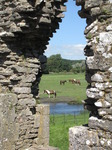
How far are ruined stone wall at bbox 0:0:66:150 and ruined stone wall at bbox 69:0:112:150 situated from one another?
14.0ft

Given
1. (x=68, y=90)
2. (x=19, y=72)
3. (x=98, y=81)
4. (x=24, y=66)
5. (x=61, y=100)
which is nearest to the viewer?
(x=98, y=81)

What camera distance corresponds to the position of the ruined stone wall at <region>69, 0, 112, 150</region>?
484cm

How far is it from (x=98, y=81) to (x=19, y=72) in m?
5.20

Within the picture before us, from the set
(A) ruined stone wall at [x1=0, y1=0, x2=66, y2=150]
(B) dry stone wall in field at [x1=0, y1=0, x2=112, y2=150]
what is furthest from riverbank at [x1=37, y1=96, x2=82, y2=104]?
(A) ruined stone wall at [x1=0, y1=0, x2=66, y2=150]

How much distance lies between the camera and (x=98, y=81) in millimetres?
4980

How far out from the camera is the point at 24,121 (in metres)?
9.91

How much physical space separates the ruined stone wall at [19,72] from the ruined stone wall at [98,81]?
4.28 metres

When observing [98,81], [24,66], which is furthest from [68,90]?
[98,81]

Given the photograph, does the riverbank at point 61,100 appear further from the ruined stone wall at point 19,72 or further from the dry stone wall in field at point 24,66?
the ruined stone wall at point 19,72

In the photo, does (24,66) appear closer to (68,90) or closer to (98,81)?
(98,81)

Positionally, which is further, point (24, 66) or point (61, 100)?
point (61, 100)

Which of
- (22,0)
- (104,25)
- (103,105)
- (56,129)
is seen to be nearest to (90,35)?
(104,25)

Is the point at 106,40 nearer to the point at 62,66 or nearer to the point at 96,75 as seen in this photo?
the point at 96,75

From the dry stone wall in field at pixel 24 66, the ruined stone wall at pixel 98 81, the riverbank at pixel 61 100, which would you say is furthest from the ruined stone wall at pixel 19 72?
the riverbank at pixel 61 100
